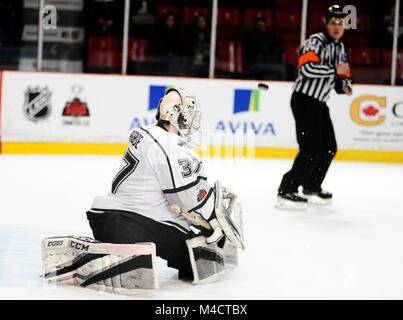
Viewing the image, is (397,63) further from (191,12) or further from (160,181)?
(160,181)

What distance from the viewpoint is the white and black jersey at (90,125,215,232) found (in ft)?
11.5

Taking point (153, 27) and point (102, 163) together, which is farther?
point (153, 27)

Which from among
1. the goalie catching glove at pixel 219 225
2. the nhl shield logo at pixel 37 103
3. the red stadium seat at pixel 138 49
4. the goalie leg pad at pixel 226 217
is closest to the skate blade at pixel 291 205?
the goalie leg pad at pixel 226 217

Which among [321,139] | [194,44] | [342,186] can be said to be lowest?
[342,186]

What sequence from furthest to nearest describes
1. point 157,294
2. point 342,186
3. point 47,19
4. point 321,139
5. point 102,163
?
point 47,19 → point 102,163 → point 342,186 → point 321,139 → point 157,294

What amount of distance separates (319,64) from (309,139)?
0.49m

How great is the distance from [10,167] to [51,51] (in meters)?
1.89

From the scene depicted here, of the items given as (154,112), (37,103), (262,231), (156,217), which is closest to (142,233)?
(156,217)

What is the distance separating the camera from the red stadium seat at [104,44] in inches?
359

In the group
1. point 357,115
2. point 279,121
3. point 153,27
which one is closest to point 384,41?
point 357,115

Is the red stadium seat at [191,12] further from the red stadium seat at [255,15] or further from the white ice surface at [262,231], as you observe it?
the white ice surface at [262,231]

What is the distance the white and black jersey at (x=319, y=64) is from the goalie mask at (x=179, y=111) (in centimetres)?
237

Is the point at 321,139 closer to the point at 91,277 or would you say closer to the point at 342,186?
the point at 342,186

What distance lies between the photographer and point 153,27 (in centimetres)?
920
